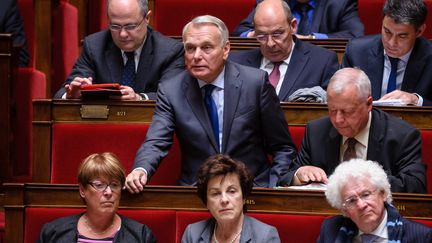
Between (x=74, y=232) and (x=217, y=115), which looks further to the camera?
(x=217, y=115)

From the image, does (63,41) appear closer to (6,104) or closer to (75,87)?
(6,104)

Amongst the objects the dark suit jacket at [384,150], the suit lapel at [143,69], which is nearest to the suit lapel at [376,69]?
the dark suit jacket at [384,150]

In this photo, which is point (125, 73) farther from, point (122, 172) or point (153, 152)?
point (122, 172)

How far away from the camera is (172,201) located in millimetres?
1279

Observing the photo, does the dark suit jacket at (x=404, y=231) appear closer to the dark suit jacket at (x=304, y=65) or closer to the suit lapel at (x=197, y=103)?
the suit lapel at (x=197, y=103)

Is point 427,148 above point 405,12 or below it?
below

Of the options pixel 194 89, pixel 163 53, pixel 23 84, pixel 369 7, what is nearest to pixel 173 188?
pixel 194 89

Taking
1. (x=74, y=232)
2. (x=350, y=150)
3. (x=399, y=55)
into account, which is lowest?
(x=74, y=232)

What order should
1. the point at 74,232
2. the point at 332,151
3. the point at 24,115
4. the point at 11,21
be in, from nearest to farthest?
the point at 74,232 < the point at 332,151 < the point at 24,115 < the point at 11,21

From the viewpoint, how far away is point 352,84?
1314mm

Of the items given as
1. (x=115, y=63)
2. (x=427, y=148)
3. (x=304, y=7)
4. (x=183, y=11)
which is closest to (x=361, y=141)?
(x=427, y=148)

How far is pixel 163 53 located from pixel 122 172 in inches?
16.7

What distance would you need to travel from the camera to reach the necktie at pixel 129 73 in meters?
1.63

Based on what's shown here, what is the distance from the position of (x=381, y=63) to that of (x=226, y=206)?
509mm
